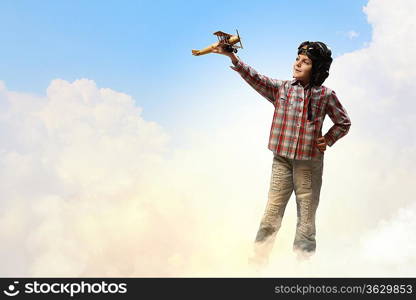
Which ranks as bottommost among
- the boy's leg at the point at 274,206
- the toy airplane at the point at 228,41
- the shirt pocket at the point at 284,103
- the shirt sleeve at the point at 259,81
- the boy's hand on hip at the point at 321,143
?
the boy's leg at the point at 274,206

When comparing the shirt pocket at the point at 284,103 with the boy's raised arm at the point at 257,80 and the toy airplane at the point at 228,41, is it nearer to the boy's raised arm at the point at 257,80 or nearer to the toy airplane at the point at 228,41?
the boy's raised arm at the point at 257,80

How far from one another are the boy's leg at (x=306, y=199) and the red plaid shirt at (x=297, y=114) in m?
0.10

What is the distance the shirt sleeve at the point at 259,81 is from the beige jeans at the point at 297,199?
1.51ft

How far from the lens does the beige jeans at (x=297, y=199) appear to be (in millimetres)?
4445

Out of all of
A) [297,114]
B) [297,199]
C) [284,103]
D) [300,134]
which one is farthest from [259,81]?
[297,199]

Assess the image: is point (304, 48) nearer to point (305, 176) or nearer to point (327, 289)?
point (305, 176)

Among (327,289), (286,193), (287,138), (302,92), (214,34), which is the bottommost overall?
(327,289)

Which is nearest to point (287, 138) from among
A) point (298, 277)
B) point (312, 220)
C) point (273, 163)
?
point (273, 163)

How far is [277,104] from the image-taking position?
4461 millimetres

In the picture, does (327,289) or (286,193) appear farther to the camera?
(286,193)

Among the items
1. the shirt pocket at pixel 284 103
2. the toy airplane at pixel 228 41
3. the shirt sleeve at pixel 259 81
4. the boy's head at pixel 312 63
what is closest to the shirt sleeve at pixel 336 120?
the boy's head at pixel 312 63

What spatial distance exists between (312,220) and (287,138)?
637 millimetres

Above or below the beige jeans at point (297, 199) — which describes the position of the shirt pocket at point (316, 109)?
above

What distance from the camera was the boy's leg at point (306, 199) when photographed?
443 centimetres
